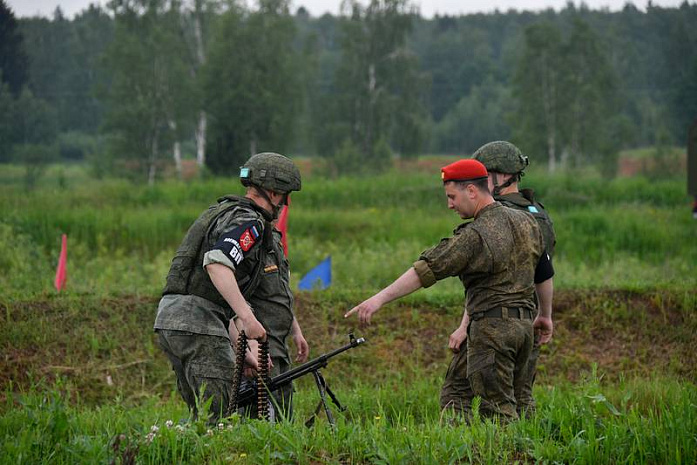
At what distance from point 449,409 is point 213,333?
1618 mm

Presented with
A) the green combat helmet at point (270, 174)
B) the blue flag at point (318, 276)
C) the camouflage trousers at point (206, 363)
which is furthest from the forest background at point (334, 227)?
the green combat helmet at point (270, 174)

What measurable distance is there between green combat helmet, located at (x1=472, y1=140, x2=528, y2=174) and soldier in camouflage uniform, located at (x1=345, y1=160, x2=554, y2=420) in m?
0.78

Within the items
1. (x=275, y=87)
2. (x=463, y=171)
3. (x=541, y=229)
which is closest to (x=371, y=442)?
(x=463, y=171)

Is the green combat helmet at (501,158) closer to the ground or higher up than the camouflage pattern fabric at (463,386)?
higher up

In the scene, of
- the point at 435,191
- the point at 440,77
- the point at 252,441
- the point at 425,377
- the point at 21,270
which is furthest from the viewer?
the point at 440,77

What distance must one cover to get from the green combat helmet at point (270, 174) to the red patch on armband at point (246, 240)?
47cm

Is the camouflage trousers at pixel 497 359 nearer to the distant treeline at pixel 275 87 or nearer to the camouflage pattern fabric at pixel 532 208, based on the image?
the camouflage pattern fabric at pixel 532 208

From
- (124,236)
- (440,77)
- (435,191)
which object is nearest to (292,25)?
(435,191)

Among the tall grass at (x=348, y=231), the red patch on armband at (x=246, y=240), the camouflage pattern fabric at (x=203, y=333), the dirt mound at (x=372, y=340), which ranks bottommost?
the tall grass at (x=348, y=231)

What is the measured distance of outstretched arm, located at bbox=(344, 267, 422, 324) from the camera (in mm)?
5367

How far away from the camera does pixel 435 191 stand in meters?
28.3

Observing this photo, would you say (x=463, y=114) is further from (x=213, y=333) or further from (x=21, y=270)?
(x=213, y=333)

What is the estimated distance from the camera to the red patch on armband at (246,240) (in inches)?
219

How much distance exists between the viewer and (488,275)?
5723mm
